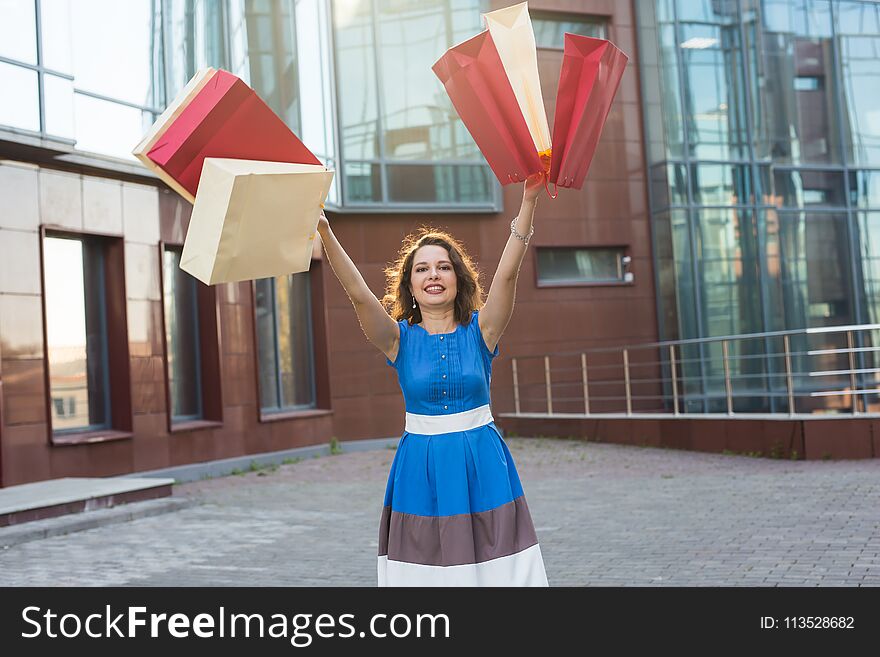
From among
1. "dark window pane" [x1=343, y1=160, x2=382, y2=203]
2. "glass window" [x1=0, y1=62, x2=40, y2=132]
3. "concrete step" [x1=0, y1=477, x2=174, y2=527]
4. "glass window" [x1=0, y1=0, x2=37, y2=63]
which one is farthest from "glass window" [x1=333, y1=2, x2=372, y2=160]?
"concrete step" [x1=0, y1=477, x2=174, y2=527]

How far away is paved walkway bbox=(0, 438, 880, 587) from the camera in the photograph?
6.77 metres

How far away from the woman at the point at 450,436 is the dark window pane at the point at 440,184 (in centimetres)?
1382

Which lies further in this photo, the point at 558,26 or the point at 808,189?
the point at 808,189

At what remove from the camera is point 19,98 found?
1074cm

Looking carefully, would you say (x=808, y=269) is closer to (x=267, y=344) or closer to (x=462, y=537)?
(x=267, y=344)

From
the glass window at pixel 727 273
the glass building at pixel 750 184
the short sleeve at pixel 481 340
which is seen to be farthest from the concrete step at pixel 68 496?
the glass window at pixel 727 273

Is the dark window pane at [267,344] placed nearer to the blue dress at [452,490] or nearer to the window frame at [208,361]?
the window frame at [208,361]

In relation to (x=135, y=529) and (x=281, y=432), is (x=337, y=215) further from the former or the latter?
(x=135, y=529)

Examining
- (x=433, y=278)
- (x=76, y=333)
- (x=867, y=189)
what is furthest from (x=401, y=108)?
(x=433, y=278)

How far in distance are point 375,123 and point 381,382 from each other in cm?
433

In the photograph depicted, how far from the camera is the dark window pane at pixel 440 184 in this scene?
57.5ft

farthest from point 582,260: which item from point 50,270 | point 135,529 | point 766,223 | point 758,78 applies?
point 135,529

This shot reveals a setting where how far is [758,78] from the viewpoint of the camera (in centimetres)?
1894

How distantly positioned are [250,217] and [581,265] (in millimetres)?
16555
